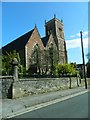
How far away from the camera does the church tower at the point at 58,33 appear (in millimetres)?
70625

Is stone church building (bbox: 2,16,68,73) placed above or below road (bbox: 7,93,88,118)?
above

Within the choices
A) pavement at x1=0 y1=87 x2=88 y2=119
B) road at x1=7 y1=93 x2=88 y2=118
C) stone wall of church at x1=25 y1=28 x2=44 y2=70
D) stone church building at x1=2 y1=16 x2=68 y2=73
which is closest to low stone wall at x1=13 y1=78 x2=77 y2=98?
pavement at x1=0 y1=87 x2=88 y2=119

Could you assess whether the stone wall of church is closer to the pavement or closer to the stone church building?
the stone church building

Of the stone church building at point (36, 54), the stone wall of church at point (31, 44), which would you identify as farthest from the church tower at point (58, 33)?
the stone wall of church at point (31, 44)

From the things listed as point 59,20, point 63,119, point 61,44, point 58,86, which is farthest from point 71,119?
point 59,20

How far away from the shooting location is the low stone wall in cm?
1987

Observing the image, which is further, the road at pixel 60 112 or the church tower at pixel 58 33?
the church tower at pixel 58 33

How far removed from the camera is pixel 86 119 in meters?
8.96

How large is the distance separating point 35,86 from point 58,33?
53.5m

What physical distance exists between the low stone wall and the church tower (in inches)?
1526

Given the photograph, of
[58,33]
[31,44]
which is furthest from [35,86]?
[58,33]

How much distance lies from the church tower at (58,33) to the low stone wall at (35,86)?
38.7 metres

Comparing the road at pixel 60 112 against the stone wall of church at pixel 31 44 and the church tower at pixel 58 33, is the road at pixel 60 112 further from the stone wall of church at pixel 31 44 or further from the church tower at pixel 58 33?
the church tower at pixel 58 33

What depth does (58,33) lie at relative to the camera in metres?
75.1
